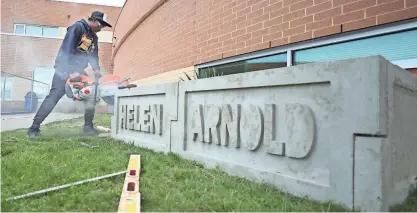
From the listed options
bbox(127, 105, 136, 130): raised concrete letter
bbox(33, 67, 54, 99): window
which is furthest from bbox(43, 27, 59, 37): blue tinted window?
bbox(127, 105, 136, 130): raised concrete letter

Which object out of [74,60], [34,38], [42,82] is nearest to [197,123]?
[74,60]

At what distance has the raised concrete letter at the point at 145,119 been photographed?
13.2ft

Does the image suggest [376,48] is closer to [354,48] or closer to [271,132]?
[354,48]

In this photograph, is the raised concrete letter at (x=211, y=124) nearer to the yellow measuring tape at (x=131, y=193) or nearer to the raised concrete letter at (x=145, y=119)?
the yellow measuring tape at (x=131, y=193)

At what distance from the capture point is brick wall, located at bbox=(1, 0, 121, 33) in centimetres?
2014

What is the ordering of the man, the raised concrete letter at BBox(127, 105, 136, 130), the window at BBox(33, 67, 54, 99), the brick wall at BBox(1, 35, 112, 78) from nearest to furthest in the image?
the raised concrete letter at BBox(127, 105, 136, 130)
the man
the window at BBox(33, 67, 54, 99)
the brick wall at BBox(1, 35, 112, 78)

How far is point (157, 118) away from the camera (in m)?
3.77

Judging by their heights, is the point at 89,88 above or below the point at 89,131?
above

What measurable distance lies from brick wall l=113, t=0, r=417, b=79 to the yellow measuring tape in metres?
2.29

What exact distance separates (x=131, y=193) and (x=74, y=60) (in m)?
4.29

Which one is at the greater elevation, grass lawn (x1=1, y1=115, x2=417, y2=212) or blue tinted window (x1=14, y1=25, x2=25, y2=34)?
blue tinted window (x1=14, y1=25, x2=25, y2=34)

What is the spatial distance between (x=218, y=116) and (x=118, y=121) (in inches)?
109

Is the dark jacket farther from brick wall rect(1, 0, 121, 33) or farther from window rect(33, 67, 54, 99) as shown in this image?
brick wall rect(1, 0, 121, 33)

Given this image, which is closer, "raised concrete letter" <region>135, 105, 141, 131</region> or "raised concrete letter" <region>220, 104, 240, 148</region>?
"raised concrete letter" <region>220, 104, 240, 148</region>
